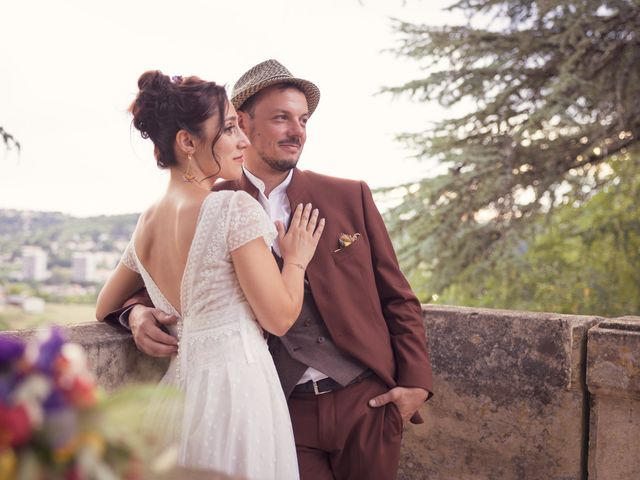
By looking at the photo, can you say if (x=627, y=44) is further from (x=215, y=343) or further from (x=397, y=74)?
(x=215, y=343)

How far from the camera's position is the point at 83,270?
12.0ft

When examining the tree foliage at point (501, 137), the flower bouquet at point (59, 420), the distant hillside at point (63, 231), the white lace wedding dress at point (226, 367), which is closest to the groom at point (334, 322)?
the white lace wedding dress at point (226, 367)

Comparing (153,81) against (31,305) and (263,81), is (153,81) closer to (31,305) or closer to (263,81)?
(263,81)

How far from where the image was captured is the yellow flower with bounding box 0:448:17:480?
789mm

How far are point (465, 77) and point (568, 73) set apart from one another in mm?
1517

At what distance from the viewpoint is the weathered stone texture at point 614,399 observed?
290cm

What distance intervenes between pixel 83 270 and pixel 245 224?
168cm

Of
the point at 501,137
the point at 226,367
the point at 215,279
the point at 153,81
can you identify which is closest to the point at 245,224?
the point at 215,279

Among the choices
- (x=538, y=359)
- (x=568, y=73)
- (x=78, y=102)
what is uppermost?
(x=78, y=102)

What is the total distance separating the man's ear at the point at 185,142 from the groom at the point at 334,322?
533mm

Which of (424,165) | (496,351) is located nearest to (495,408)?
(496,351)

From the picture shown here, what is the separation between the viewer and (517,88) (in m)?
8.87

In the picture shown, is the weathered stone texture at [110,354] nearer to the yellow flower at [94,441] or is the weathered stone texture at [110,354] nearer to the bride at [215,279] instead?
the bride at [215,279]

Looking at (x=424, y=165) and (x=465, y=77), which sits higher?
(x=465, y=77)
